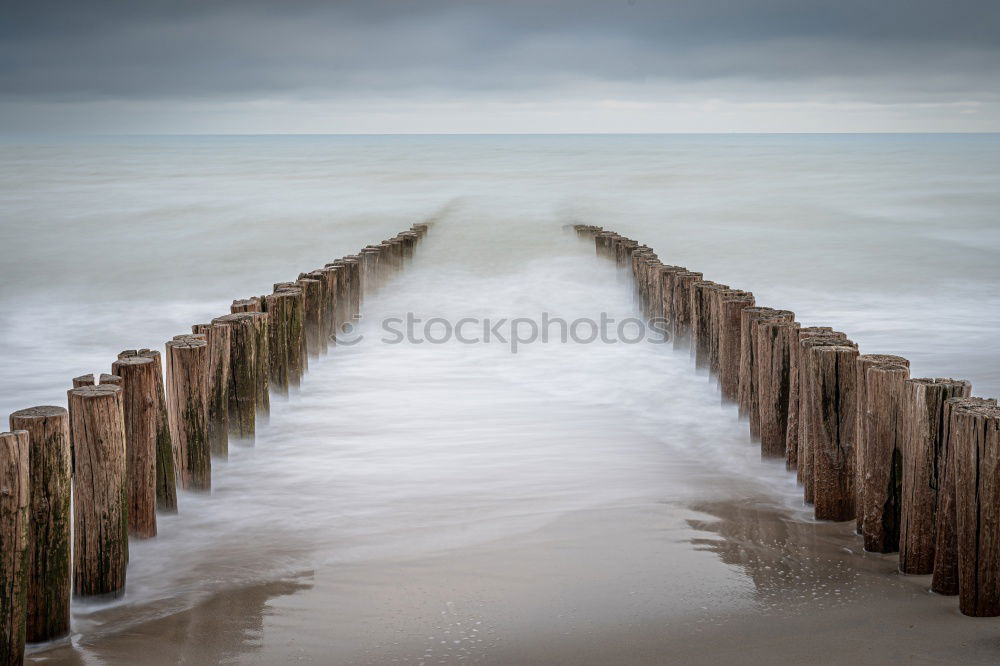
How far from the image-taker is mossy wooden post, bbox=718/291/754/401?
18.3ft

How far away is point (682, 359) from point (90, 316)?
7013mm

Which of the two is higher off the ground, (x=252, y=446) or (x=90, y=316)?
(x=90, y=316)

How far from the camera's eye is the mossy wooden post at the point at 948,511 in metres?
2.92

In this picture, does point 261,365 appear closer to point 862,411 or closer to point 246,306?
point 246,306

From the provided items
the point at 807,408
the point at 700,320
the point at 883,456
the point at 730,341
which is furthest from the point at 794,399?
the point at 700,320

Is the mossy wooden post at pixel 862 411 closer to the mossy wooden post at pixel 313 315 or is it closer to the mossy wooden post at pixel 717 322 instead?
the mossy wooden post at pixel 717 322

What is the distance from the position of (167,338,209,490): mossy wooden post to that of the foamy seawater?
128 millimetres

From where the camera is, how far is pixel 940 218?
21.2 metres

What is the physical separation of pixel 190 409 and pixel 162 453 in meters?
0.42

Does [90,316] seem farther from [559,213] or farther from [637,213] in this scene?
[637,213]

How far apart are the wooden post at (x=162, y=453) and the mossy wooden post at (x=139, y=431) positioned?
0.09m

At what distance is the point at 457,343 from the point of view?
807cm

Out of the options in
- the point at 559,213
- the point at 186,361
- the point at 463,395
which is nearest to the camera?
the point at 186,361

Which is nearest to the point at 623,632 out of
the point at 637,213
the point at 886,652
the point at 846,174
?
the point at 886,652
